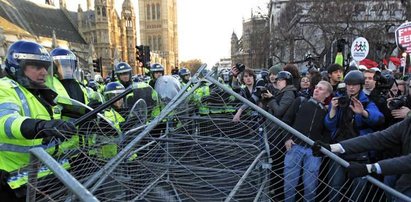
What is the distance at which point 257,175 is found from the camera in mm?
3961

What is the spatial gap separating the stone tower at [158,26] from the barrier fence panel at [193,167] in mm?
105130

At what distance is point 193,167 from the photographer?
13.1ft

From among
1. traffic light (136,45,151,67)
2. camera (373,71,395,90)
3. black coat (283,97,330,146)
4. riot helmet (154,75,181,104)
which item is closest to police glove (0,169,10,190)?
riot helmet (154,75,181,104)

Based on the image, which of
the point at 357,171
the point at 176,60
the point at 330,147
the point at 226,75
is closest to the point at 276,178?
the point at 330,147

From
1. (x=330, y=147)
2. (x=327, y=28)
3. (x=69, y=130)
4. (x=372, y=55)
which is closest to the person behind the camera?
(x=69, y=130)

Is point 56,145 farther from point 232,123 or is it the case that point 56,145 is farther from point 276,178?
point 232,123

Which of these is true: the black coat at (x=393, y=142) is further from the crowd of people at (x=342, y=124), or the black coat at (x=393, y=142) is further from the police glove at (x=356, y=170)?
the police glove at (x=356, y=170)

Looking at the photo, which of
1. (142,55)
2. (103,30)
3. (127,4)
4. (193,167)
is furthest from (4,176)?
(127,4)

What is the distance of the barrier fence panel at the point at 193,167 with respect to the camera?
2.92 metres

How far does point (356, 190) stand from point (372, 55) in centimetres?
2827

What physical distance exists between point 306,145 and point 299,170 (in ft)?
1.04

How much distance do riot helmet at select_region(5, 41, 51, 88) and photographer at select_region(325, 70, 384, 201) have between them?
3005 millimetres

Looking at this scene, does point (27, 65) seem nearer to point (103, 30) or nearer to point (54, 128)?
point (54, 128)

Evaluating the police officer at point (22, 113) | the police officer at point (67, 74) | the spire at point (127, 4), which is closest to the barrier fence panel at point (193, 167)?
the police officer at point (22, 113)
